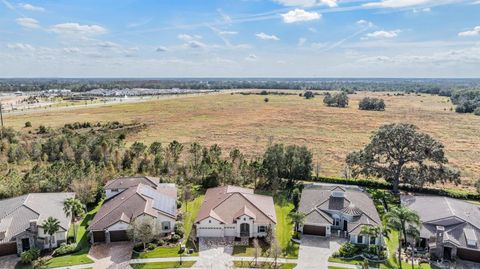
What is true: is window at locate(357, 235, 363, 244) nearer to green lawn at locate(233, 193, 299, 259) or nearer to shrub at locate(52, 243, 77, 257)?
green lawn at locate(233, 193, 299, 259)

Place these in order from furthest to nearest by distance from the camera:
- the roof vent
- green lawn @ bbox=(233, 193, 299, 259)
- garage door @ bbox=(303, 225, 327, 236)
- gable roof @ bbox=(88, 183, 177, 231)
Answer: the roof vent, garage door @ bbox=(303, 225, 327, 236), gable roof @ bbox=(88, 183, 177, 231), green lawn @ bbox=(233, 193, 299, 259)

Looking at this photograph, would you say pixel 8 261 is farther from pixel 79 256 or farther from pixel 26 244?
pixel 79 256

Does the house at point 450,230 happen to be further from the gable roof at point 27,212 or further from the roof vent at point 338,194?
the gable roof at point 27,212

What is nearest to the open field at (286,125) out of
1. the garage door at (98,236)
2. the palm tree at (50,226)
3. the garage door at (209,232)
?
the garage door at (209,232)

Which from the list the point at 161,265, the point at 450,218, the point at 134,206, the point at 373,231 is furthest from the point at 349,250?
the point at 134,206

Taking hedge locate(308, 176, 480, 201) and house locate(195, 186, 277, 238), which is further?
hedge locate(308, 176, 480, 201)

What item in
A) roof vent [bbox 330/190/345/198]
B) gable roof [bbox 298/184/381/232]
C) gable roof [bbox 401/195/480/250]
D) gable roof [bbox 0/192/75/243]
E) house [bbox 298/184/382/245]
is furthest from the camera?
roof vent [bbox 330/190/345/198]

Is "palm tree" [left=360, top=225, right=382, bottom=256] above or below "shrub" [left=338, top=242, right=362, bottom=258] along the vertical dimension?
above

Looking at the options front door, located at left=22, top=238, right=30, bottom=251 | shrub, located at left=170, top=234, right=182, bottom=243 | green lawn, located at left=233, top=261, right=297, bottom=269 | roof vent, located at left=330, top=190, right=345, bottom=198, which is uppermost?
roof vent, located at left=330, top=190, right=345, bottom=198

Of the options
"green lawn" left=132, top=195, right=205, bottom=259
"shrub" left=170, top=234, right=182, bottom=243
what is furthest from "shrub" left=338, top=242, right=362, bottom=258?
"shrub" left=170, top=234, right=182, bottom=243
